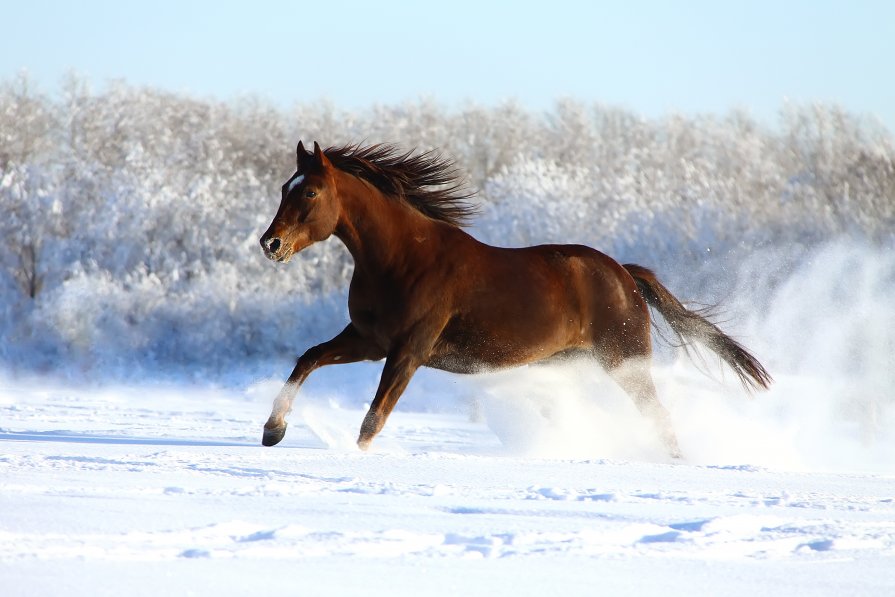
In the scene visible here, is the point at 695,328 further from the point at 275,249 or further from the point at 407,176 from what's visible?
the point at 275,249

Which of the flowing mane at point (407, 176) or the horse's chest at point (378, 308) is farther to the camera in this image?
the flowing mane at point (407, 176)

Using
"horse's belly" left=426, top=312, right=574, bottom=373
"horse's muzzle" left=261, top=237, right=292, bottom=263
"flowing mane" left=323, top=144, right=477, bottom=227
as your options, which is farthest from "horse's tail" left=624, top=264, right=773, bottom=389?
"horse's muzzle" left=261, top=237, right=292, bottom=263

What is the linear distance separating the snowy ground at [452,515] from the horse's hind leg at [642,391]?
0.52 ft

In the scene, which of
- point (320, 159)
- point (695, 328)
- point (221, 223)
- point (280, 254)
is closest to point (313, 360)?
point (280, 254)

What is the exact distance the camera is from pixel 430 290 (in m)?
7.14

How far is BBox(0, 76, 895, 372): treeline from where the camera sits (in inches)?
1151

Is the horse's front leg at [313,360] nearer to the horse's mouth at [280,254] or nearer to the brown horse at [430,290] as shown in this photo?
the brown horse at [430,290]

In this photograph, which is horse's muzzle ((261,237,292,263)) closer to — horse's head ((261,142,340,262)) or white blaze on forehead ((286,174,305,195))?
horse's head ((261,142,340,262))

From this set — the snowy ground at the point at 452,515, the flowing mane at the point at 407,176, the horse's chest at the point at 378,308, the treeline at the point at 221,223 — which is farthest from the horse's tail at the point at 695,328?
the treeline at the point at 221,223

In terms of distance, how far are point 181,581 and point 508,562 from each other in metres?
0.92

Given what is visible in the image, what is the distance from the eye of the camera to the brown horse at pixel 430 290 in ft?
23.0

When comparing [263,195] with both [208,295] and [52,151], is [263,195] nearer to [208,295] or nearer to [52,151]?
[208,295]

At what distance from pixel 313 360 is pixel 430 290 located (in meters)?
0.82

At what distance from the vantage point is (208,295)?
30578 mm
